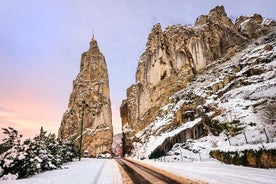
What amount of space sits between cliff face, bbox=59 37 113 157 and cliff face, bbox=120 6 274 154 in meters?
19.4

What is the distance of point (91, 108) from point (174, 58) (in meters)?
52.1

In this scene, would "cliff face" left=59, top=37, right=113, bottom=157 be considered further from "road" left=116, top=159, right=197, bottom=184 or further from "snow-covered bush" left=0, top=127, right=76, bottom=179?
"road" left=116, top=159, right=197, bottom=184

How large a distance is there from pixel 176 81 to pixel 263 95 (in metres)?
35.8

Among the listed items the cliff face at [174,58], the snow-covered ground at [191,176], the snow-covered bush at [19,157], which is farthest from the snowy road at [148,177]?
the cliff face at [174,58]

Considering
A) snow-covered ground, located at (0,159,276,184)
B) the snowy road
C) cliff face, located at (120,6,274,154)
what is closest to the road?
the snowy road

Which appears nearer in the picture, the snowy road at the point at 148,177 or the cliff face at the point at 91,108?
the snowy road at the point at 148,177

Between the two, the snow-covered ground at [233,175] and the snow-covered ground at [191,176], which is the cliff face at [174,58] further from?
the snow-covered ground at [191,176]

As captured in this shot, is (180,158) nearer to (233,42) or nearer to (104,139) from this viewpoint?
(233,42)

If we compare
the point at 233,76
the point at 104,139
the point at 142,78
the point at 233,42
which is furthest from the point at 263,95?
the point at 104,139

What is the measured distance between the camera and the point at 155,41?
7881 centimetres

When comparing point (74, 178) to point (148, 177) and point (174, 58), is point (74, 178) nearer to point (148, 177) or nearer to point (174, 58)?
point (148, 177)

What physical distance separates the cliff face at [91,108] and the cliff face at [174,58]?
764 inches

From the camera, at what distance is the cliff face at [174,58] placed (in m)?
65.4

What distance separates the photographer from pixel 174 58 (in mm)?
71438
